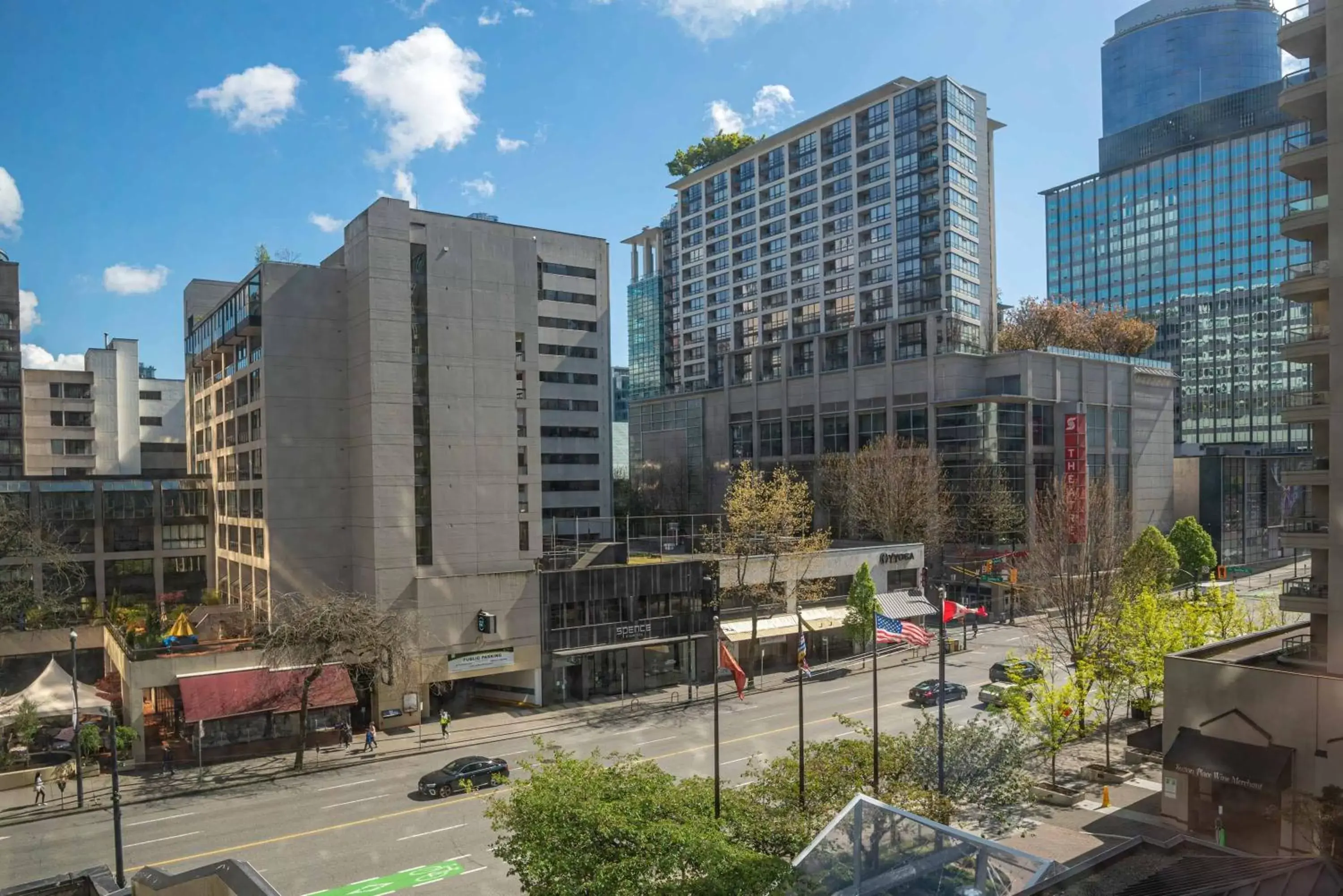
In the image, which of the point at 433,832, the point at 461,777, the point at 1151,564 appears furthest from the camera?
the point at 1151,564

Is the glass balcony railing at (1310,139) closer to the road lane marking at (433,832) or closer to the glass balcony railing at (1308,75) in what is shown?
the glass balcony railing at (1308,75)

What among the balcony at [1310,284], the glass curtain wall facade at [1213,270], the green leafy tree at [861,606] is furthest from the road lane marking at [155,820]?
the glass curtain wall facade at [1213,270]

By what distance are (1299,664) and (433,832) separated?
26075 mm

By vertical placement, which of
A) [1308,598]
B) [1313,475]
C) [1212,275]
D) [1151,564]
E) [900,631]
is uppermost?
[1212,275]

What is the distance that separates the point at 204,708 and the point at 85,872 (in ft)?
63.7

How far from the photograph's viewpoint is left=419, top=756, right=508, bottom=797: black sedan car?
30.3 meters

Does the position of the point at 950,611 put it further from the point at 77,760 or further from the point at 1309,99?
the point at 77,760

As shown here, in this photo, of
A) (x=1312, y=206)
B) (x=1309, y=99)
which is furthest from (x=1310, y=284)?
(x=1309, y=99)

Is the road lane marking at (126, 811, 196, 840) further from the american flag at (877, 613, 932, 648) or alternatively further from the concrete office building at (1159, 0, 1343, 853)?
the concrete office building at (1159, 0, 1343, 853)

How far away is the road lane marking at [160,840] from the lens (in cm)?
2606

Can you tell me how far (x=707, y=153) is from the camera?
116312 mm

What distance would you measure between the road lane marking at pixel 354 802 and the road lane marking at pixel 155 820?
14.4 ft

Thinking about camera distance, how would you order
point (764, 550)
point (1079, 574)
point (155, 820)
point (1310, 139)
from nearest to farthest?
point (1310, 139), point (155, 820), point (1079, 574), point (764, 550)

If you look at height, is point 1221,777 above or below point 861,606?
above
